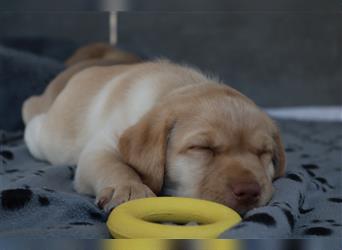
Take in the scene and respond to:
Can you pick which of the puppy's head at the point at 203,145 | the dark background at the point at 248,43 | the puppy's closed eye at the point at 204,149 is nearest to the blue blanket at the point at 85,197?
the puppy's head at the point at 203,145

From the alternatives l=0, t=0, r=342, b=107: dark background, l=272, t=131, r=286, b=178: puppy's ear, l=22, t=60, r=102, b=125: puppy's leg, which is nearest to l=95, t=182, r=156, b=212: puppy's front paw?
l=272, t=131, r=286, b=178: puppy's ear

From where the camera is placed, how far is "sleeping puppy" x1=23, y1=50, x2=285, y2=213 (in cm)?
217

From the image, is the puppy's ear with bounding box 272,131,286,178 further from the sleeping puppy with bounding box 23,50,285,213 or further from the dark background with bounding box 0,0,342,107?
the dark background with bounding box 0,0,342,107

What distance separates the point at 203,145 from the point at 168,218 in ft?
1.17

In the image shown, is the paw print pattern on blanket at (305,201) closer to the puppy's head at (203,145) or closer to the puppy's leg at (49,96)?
the puppy's head at (203,145)

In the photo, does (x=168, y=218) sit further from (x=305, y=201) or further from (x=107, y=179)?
(x=305, y=201)

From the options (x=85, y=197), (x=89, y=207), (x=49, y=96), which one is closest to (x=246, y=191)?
(x=89, y=207)

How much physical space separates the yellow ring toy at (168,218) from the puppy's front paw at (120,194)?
134 millimetres

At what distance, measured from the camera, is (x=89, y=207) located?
2.15 meters

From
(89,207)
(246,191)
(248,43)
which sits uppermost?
(246,191)

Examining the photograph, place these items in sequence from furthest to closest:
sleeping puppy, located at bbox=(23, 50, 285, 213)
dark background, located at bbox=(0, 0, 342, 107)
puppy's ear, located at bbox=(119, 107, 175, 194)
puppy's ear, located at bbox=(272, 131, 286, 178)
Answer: dark background, located at bbox=(0, 0, 342, 107), puppy's ear, located at bbox=(272, 131, 286, 178), puppy's ear, located at bbox=(119, 107, 175, 194), sleeping puppy, located at bbox=(23, 50, 285, 213)

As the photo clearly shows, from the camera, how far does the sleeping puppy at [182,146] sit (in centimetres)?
217

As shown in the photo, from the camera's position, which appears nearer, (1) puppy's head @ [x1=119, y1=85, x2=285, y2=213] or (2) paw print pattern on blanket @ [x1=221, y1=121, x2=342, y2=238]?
(2) paw print pattern on blanket @ [x1=221, y1=121, x2=342, y2=238]

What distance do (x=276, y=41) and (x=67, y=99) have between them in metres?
3.53
